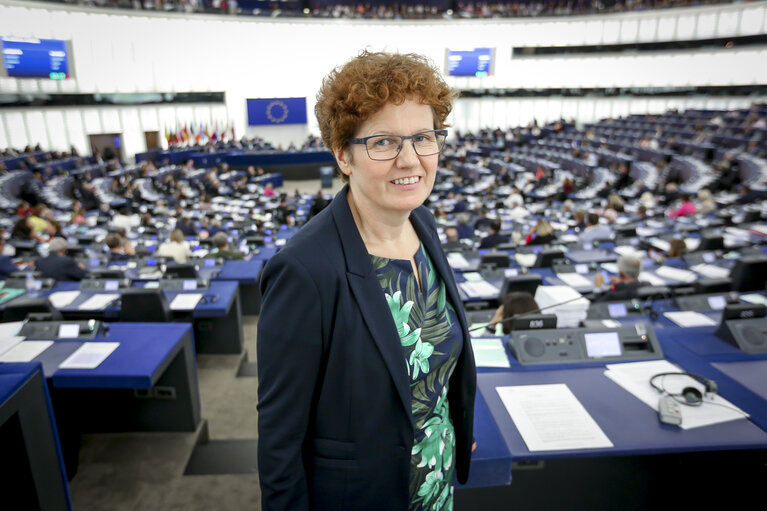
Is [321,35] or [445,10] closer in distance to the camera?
[321,35]

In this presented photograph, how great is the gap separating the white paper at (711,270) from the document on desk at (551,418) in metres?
3.49

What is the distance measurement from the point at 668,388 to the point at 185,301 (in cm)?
366

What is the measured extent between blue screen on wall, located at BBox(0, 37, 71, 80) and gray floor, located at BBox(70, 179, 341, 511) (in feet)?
59.9

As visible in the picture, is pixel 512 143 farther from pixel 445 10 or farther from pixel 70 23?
pixel 70 23

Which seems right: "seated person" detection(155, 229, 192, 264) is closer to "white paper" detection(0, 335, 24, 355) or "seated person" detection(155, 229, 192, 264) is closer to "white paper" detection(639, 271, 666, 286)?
"white paper" detection(0, 335, 24, 355)

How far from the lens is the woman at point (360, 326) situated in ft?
3.24

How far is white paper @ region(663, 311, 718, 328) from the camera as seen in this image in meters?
2.94

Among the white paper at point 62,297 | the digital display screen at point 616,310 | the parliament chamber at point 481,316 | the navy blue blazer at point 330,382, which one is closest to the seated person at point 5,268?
the parliament chamber at point 481,316

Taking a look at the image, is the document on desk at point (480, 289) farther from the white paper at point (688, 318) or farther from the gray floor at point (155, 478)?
the gray floor at point (155, 478)

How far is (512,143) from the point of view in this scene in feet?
70.9

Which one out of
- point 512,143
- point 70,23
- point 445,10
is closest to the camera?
point 70,23

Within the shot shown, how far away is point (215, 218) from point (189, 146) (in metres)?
14.5

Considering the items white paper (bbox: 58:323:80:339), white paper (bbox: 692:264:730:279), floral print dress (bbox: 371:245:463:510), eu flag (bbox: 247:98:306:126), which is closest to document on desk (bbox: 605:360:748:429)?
floral print dress (bbox: 371:245:463:510)

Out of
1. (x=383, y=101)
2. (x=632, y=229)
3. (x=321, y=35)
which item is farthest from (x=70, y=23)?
(x=383, y=101)
